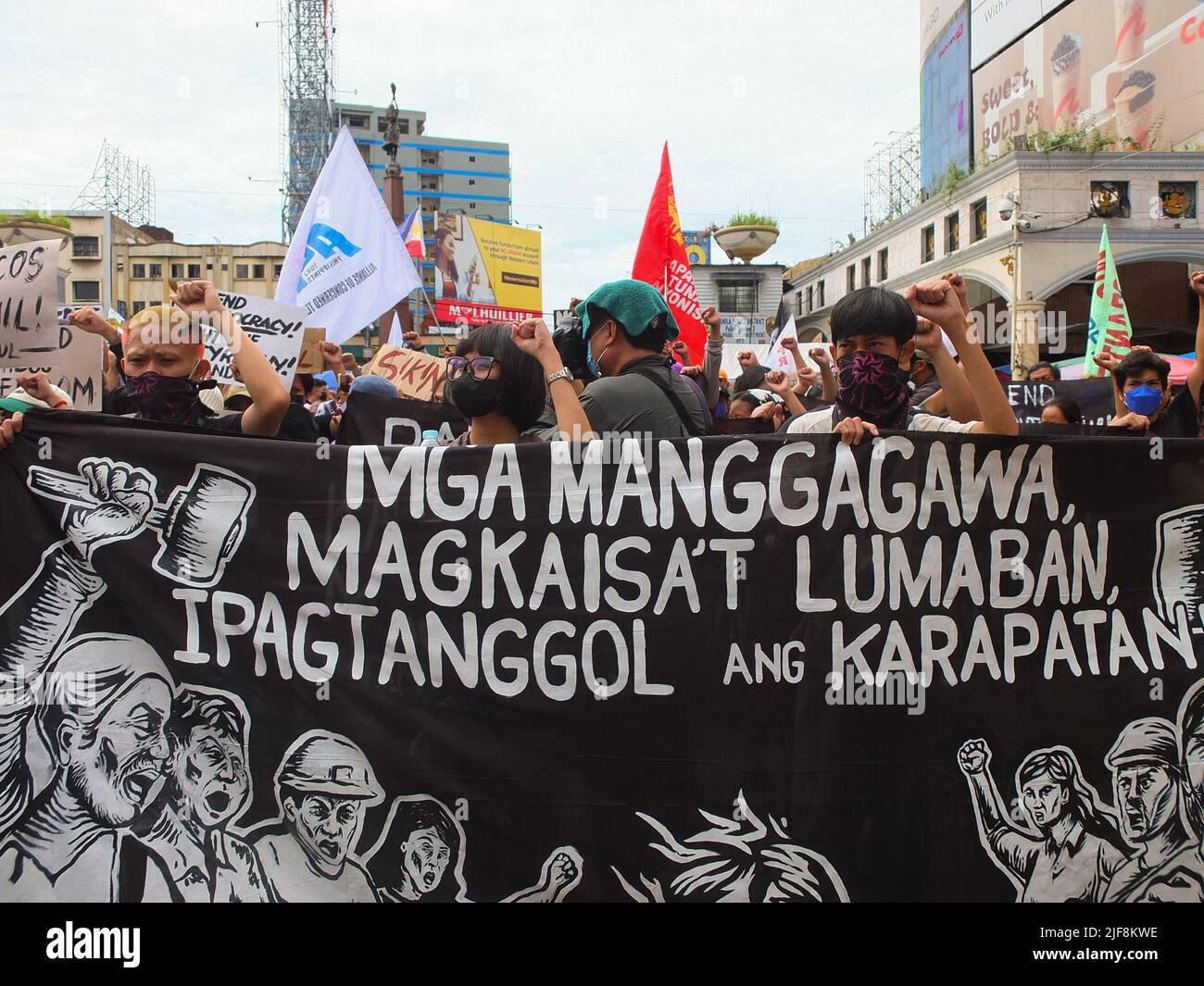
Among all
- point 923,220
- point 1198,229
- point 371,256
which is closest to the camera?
point 371,256

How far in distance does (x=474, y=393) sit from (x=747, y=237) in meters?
49.4

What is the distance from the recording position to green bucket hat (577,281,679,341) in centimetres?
311

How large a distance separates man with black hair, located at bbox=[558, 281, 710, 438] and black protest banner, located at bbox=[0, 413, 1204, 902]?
0.94 feet

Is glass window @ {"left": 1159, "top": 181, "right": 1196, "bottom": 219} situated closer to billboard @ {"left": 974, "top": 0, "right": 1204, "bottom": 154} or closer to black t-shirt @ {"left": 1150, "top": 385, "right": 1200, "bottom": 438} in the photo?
billboard @ {"left": 974, "top": 0, "right": 1204, "bottom": 154}

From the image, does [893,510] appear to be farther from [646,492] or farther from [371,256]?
[371,256]

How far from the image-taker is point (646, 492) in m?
2.66

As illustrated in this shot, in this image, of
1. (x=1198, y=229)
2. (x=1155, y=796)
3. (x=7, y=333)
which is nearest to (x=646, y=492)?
(x=1155, y=796)

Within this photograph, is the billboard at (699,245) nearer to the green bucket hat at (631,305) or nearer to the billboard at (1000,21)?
the billboard at (1000,21)

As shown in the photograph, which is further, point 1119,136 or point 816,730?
point 1119,136

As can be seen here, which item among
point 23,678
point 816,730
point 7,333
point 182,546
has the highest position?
Result: point 7,333

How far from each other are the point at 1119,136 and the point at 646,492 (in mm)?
37973

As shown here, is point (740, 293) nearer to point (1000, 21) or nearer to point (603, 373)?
point (1000, 21)

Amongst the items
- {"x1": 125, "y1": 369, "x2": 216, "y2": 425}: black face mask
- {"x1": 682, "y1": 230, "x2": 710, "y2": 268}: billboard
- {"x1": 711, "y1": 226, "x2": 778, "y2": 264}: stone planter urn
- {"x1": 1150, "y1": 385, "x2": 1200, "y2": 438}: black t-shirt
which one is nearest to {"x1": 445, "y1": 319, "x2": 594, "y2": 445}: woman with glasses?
{"x1": 125, "y1": 369, "x2": 216, "y2": 425}: black face mask

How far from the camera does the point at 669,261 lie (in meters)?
6.46
